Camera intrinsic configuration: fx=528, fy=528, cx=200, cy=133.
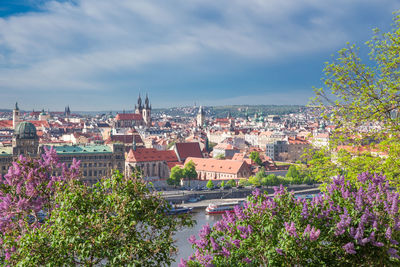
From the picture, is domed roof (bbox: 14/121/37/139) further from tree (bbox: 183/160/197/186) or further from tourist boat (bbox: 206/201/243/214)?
tourist boat (bbox: 206/201/243/214)

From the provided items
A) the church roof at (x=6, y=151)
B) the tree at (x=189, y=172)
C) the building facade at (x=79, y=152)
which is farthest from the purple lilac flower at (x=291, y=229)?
the tree at (x=189, y=172)

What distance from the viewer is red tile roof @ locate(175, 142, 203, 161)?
87.1 metres

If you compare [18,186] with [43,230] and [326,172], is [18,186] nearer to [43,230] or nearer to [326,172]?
[43,230]

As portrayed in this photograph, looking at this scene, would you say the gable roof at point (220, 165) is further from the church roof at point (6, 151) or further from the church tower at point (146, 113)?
the church tower at point (146, 113)

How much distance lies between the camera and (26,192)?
13.1m

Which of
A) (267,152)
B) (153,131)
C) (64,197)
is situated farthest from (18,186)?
(153,131)

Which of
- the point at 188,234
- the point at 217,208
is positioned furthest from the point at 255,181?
the point at 188,234

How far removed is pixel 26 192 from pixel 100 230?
11.9ft

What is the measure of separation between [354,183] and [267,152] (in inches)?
3823

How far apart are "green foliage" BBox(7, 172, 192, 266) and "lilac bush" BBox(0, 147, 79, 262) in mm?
1166

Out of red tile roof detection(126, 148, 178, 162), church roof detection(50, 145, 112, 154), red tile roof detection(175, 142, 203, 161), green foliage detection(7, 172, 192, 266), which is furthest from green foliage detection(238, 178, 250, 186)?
green foliage detection(7, 172, 192, 266)

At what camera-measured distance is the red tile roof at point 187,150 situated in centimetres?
8712

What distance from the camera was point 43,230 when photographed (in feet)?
35.0

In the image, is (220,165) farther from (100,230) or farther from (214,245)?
(100,230)
